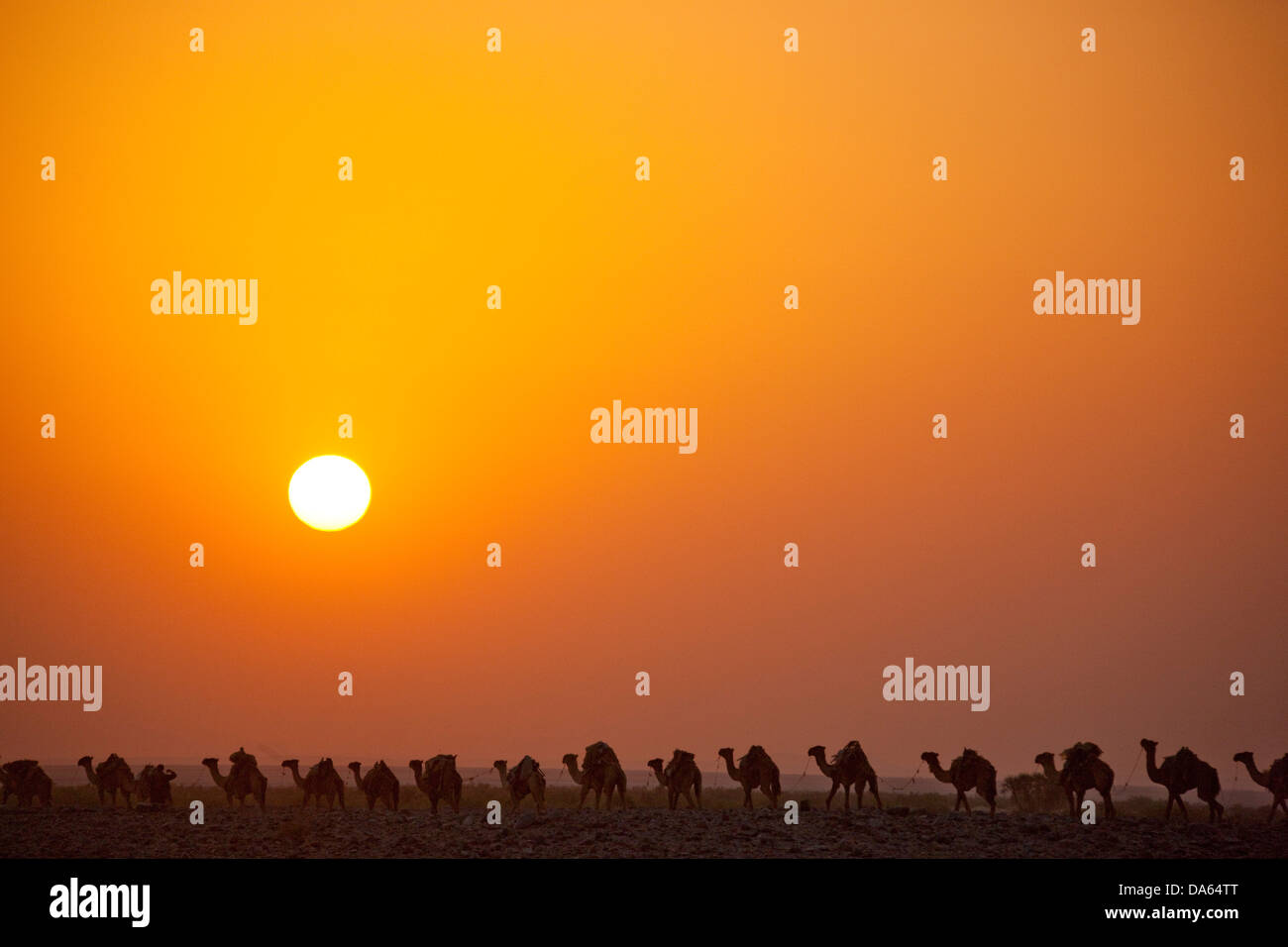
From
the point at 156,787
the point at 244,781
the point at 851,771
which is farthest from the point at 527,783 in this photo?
the point at 156,787

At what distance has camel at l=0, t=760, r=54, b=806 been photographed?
19.3 meters

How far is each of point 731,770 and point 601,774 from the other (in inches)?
102

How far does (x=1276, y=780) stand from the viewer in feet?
61.9

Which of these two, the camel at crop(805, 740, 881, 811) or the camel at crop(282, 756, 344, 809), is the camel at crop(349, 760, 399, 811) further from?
the camel at crop(805, 740, 881, 811)

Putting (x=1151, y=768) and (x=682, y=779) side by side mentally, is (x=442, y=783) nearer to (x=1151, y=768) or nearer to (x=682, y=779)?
(x=682, y=779)

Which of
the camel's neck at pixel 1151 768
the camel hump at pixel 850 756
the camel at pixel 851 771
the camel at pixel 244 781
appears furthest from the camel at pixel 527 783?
the camel's neck at pixel 1151 768

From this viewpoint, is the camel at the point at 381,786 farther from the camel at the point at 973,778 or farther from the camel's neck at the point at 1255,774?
the camel's neck at the point at 1255,774

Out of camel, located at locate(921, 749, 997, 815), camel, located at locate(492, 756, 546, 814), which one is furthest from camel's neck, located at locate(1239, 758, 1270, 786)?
camel, located at locate(492, 756, 546, 814)

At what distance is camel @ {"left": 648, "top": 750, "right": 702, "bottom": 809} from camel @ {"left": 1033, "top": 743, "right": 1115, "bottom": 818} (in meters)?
5.90

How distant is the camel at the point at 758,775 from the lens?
18984 mm
